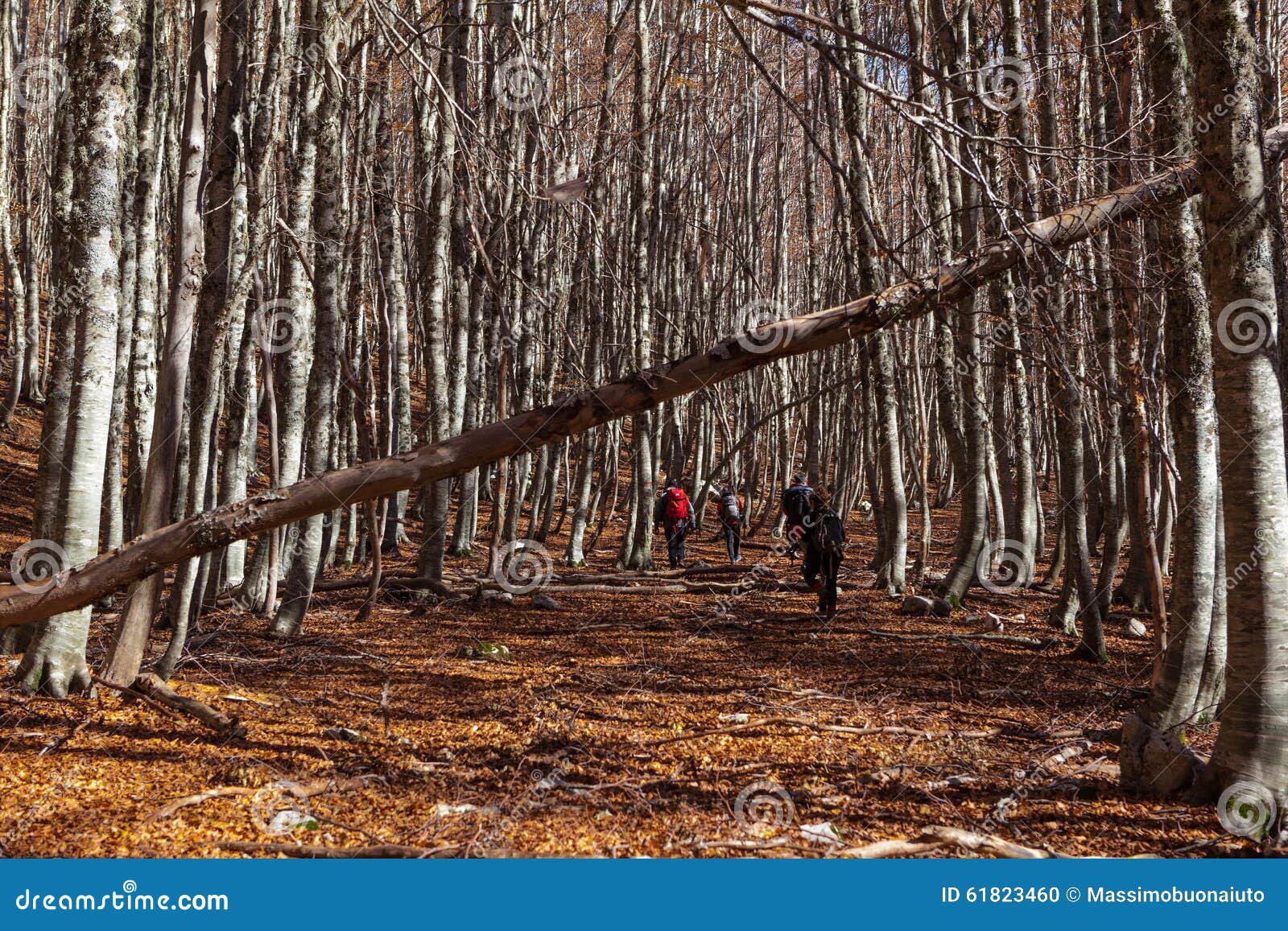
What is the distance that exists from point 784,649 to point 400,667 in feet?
11.3

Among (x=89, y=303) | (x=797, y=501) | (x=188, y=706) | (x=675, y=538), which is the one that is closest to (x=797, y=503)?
(x=797, y=501)

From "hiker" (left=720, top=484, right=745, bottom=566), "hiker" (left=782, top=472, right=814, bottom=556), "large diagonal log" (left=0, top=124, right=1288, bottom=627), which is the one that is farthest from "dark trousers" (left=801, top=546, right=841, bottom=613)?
"large diagonal log" (left=0, top=124, right=1288, bottom=627)

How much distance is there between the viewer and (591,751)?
5172 millimetres

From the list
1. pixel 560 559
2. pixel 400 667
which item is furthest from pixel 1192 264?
pixel 560 559

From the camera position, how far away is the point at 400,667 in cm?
738

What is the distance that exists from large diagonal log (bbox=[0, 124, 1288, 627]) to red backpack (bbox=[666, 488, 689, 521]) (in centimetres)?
1044

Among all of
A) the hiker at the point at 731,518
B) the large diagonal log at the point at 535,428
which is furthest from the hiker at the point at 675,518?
the large diagonal log at the point at 535,428

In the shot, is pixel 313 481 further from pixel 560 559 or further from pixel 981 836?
pixel 560 559

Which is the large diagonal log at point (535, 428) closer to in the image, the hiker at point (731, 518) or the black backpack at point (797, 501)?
the black backpack at point (797, 501)

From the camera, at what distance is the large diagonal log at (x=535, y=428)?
4078 mm

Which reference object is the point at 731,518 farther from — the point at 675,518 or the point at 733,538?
the point at 675,518

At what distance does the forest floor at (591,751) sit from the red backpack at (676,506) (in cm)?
571

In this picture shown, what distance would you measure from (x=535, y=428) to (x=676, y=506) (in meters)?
10.8

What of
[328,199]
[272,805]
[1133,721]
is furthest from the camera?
[328,199]
